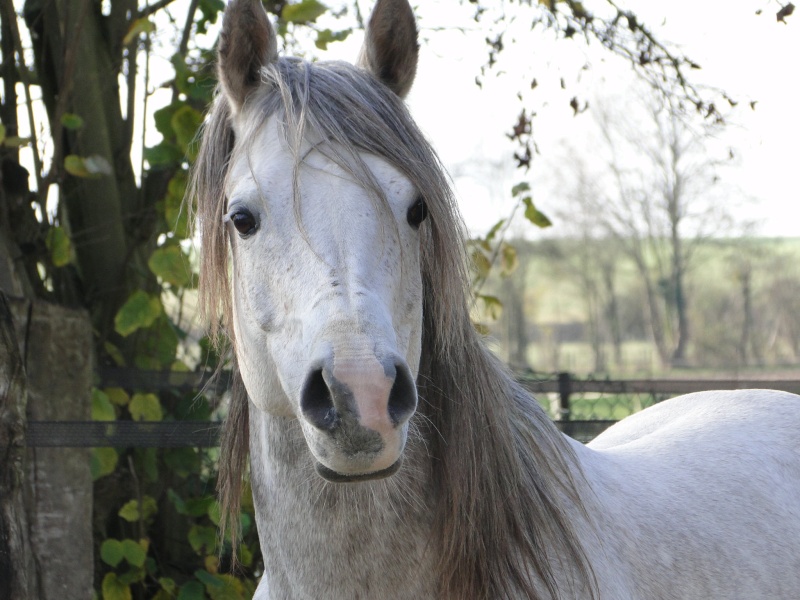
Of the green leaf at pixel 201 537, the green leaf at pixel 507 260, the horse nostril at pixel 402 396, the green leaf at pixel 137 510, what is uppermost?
the green leaf at pixel 507 260

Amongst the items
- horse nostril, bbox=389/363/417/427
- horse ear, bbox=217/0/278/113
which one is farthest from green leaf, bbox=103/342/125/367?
horse nostril, bbox=389/363/417/427

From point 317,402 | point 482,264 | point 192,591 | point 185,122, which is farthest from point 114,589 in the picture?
point 317,402

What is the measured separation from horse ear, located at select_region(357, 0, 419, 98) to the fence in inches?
35.3

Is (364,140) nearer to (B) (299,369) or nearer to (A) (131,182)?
(B) (299,369)

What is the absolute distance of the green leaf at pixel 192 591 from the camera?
3.23m

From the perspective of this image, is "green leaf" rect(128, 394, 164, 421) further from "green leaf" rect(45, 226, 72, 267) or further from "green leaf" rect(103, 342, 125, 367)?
"green leaf" rect(45, 226, 72, 267)

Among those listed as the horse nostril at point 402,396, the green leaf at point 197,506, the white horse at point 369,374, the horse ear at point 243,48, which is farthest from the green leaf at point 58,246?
the horse nostril at point 402,396

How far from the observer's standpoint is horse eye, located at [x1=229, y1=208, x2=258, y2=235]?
1.69 m

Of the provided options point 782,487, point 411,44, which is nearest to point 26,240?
point 411,44

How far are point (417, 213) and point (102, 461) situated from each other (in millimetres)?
2169

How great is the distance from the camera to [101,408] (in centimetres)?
325

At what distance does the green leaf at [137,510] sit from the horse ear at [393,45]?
7.46ft

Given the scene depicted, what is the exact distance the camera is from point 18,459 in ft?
7.49

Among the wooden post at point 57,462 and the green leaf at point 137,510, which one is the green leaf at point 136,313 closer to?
the wooden post at point 57,462
